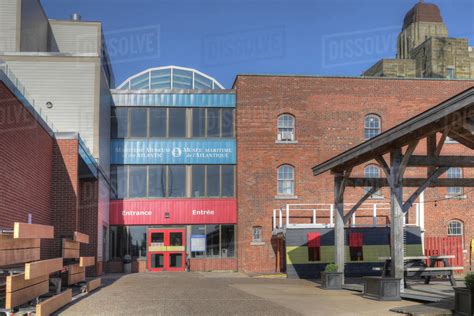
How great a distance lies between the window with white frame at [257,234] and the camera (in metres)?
32.0

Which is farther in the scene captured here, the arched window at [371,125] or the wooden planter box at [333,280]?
the arched window at [371,125]

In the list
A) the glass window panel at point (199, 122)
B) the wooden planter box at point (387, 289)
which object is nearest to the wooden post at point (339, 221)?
the wooden planter box at point (387, 289)

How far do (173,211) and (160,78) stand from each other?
751 centimetres

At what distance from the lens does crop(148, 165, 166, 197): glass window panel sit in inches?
1281

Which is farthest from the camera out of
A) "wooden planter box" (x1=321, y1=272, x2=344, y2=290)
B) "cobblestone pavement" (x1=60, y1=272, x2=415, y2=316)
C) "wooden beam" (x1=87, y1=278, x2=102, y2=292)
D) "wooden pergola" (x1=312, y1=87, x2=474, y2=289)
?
"wooden planter box" (x1=321, y1=272, x2=344, y2=290)

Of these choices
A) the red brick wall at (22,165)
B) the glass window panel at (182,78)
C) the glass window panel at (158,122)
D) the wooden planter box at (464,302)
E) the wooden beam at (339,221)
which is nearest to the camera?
the wooden planter box at (464,302)

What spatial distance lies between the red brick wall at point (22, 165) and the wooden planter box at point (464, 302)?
937 cm

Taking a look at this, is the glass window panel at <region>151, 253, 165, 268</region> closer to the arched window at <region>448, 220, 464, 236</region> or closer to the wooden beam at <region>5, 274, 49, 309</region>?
the arched window at <region>448, 220, 464, 236</region>

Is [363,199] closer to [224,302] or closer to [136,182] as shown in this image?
[224,302]

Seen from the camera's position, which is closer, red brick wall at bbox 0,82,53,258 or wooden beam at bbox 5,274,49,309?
wooden beam at bbox 5,274,49,309

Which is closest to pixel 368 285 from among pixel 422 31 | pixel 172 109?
pixel 172 109

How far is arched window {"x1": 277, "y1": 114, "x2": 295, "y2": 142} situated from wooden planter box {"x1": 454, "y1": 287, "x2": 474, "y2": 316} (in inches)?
830

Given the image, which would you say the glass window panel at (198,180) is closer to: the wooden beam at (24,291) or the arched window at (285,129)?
the arched window at (285,129)

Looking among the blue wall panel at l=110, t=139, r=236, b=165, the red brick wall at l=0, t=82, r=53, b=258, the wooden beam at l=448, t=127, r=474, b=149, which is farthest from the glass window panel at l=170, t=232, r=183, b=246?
the wooden beam at l=448, t=127, r=474, b=149
